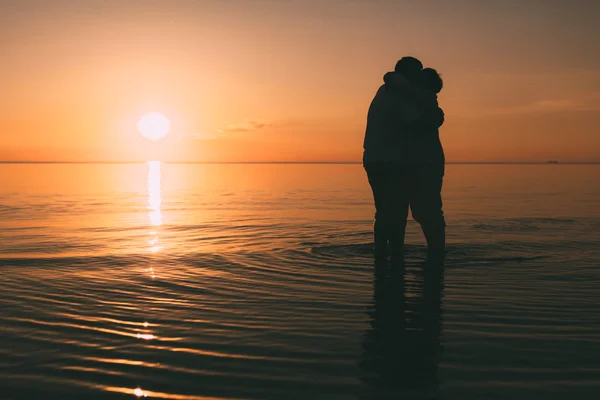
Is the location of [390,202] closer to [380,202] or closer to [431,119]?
[380,202]

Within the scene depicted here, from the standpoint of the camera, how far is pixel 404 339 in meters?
4.49

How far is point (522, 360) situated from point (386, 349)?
0.91 meters

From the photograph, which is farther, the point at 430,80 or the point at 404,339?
the point at 430,80

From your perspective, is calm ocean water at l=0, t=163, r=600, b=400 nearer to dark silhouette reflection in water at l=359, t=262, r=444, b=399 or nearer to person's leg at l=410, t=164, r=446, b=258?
dark silhouette reflection in water at l=359, t=262, r=444, b=399

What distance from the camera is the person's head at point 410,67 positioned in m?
8.37

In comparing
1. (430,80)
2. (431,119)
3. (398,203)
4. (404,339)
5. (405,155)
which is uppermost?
(430,80)

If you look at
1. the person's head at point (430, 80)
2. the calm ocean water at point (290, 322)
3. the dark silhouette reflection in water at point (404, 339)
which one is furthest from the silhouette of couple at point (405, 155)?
the dark silhouette reflection in water at point (404, 339)

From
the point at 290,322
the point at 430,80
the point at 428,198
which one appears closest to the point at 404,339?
the point at 290,322

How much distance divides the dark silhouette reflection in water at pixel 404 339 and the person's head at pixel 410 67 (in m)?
2.94

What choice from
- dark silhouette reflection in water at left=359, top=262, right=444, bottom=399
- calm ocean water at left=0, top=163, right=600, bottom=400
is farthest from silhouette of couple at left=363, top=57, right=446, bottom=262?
dark silhouette reflection in water at left=359, top=262, right=444, bottom=399

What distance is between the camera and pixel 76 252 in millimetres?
9648

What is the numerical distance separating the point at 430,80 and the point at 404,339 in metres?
4.86

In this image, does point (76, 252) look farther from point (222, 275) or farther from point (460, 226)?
point (460, 226)

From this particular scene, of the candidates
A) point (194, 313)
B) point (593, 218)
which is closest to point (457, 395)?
point (194, 313)
